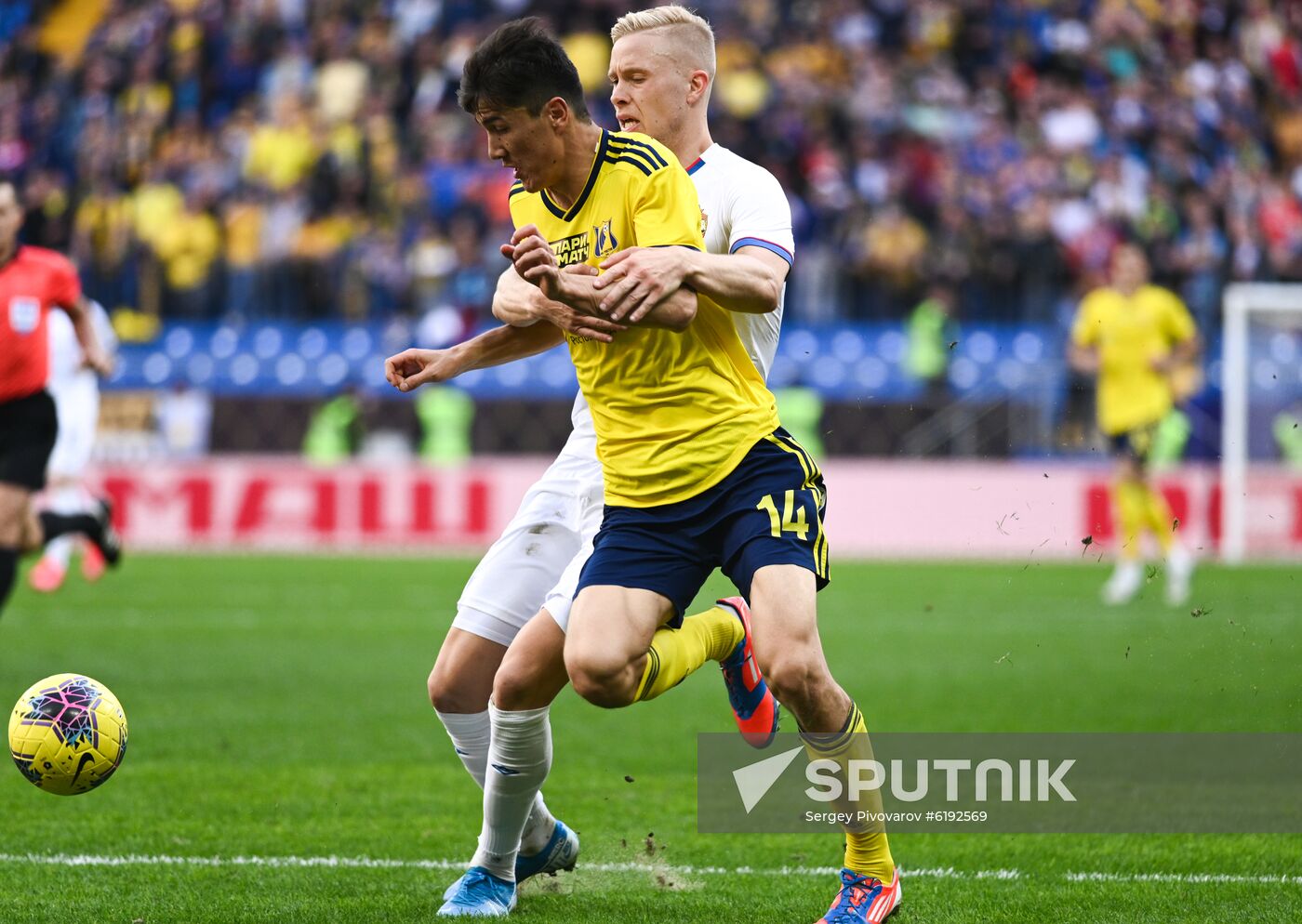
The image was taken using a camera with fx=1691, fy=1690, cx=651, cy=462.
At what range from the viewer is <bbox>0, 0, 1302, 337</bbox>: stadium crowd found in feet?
65.8

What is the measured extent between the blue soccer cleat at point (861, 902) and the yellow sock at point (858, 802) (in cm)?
2

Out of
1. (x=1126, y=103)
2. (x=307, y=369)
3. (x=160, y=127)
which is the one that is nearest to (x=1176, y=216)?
(x=1126, y=103)

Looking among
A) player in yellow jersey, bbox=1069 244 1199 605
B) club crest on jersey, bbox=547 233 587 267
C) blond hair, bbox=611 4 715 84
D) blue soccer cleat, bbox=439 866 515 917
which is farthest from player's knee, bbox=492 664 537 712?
player in yellow jersey, bbox=1069 244 1199 605

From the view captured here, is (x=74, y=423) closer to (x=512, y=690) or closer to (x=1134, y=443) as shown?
(x=1134, y=443)

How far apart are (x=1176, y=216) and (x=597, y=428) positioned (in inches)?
698

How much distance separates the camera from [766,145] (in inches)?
845

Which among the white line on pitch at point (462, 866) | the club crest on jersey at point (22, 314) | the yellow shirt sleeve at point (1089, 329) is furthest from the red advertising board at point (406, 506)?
the white line on pitch at point (462, 866)

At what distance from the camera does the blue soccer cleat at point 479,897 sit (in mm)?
4523

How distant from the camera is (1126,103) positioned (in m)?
22.2

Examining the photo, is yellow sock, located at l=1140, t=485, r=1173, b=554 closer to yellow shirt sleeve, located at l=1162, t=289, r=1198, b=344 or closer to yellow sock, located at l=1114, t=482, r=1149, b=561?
yellow sock, located at l=1114, t=482, r=1149, b=561

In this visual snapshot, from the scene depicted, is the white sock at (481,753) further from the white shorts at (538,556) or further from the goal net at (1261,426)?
the goal net at (1261,426)

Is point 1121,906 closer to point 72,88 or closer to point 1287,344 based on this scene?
point 1287,344

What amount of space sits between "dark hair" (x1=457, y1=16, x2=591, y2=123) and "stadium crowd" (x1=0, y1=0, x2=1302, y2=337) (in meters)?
15.2

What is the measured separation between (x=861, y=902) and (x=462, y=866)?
4.57 ft
